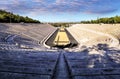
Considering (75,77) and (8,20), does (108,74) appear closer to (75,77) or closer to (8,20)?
(75,77)

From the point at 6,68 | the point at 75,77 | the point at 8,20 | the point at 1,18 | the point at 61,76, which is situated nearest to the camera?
the point at 75,77

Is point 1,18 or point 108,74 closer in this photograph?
point 108,74

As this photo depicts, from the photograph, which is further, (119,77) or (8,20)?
(8,20)

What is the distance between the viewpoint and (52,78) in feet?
33.9

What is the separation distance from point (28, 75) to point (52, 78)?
96 cm

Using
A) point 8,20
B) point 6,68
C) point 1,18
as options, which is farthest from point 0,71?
point 8,20

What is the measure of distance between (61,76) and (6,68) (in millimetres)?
2542

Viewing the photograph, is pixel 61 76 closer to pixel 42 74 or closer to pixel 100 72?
pixel 42 74

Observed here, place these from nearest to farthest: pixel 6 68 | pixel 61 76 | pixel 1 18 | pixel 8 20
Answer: pixel 61 76 < pixel 6 68 < pixel 1 18 < pixel 8 20

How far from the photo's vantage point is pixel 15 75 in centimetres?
1034

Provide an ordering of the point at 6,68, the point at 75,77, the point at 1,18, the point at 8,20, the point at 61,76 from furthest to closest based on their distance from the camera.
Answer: the point at 8,20 → the point at 1,18 → the point at 6,68 → the point at 61,76 → the point at 75,77

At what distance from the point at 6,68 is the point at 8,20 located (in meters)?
83.7

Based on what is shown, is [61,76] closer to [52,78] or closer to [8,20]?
[52,78]

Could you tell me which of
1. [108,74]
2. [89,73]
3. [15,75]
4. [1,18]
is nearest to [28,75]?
[15,75]
